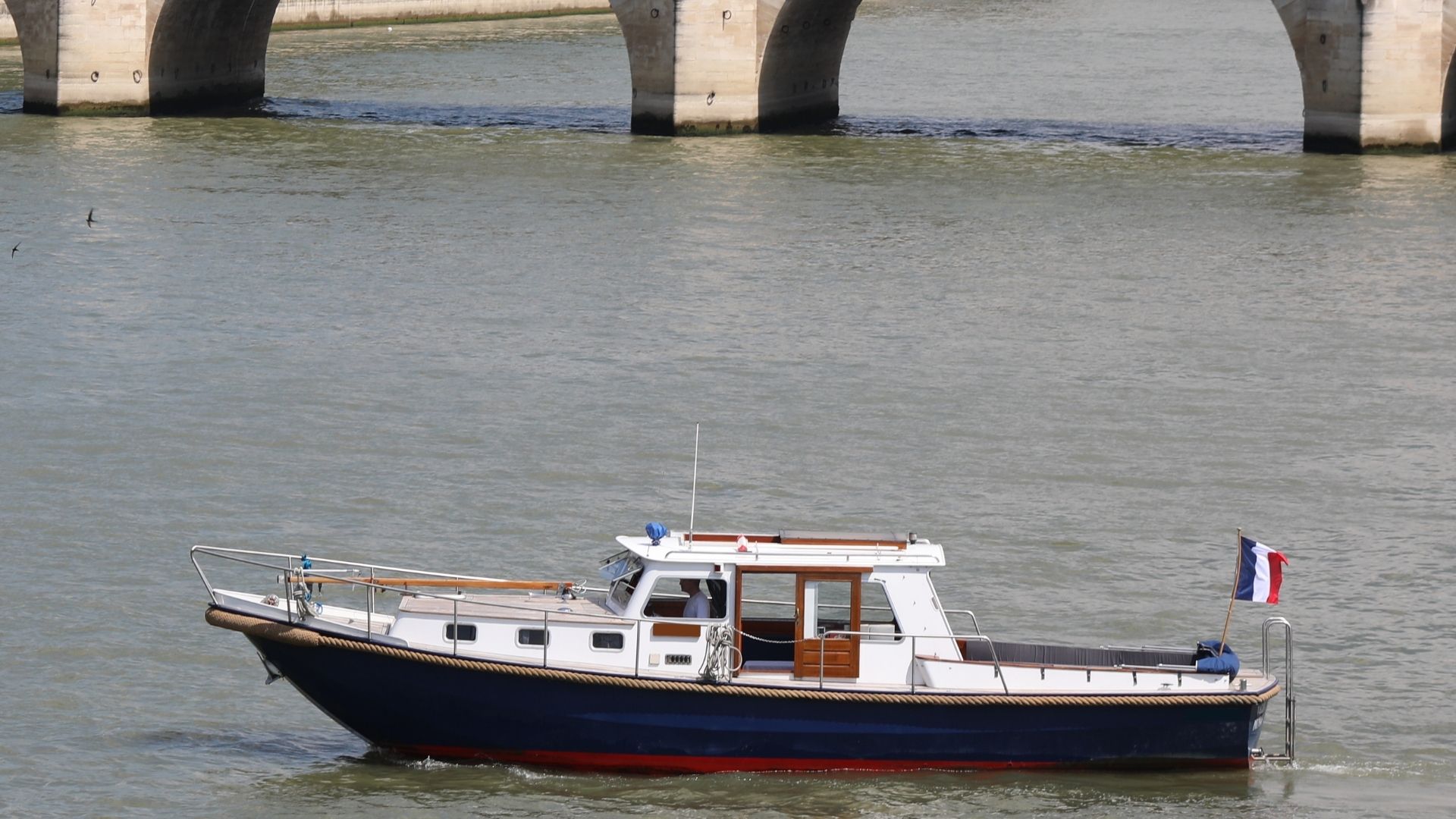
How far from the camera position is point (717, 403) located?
35750 mm

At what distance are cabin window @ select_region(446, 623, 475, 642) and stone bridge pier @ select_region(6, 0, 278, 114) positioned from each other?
174ft

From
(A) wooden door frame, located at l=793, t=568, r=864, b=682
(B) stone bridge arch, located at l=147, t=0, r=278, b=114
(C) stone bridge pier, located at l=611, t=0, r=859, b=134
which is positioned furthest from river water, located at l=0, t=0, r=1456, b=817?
(B) stone bridge arch, located at l=147, t=0, r=278, b=114

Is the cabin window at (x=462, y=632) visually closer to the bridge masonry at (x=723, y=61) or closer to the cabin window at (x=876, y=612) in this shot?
the cabin window at (x=876, y=612)

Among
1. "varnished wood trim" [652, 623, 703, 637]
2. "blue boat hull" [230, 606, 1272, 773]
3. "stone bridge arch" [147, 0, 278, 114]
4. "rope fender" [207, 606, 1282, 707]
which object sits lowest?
"blue boat hull" [230, 606, 1272, 773]

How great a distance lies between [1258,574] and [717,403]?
15234mm

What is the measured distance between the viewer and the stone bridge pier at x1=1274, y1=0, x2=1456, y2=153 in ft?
203

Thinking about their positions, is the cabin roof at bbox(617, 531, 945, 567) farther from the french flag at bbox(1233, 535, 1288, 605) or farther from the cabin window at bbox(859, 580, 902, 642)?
the french flag at bbox(1233, 535, 1288, 605)

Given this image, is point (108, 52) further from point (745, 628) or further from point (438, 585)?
point (745, 628)

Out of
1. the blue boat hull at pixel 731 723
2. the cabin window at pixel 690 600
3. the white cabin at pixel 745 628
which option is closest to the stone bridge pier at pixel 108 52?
the white cabin at pixel 745 628

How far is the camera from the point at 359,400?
117 feet

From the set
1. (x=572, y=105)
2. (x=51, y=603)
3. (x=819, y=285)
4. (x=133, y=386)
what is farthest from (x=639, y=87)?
(x=51, y=603)

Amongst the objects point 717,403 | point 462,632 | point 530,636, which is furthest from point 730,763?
point 717,403

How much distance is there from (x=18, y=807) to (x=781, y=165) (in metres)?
42.3

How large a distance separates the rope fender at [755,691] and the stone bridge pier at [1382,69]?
1739 inches
